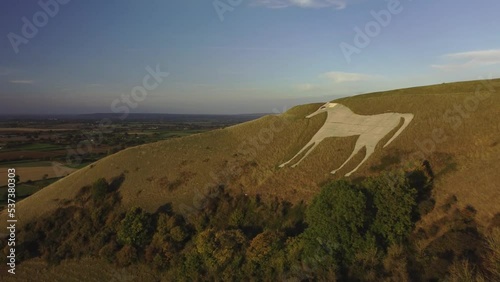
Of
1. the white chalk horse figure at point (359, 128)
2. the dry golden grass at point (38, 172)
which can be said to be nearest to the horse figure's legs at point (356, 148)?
the white chalk horse figure at point (359, 128)

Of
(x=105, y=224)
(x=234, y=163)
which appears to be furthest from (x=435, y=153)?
(x=105, y=224)

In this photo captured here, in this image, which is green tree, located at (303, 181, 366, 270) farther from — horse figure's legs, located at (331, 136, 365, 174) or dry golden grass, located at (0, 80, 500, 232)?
horse figure's legs, located at (331, 136, 365, 174)

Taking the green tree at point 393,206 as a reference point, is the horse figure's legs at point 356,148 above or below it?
above

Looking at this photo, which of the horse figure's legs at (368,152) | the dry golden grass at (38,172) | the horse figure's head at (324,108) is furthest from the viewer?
the dry golden grass at (38,172)

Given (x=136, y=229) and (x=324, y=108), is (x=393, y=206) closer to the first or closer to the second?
(x=136, y=229)

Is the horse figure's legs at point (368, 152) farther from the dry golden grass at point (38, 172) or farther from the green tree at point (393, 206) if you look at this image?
the dry golden grass at point (38, 172)
